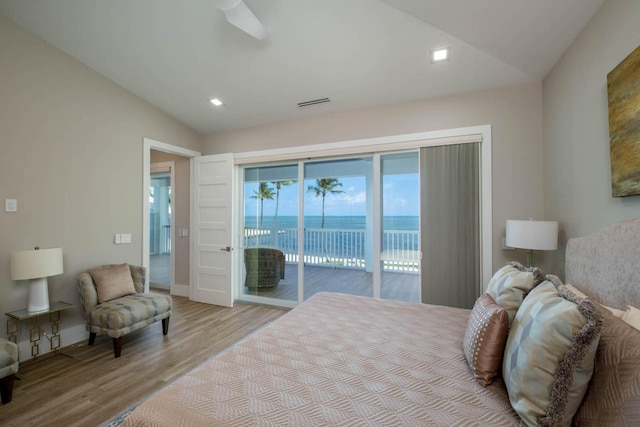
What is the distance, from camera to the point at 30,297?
252 centimetres

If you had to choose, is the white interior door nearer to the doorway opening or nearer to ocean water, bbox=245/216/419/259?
ocean water, bbox=245/216/419/259

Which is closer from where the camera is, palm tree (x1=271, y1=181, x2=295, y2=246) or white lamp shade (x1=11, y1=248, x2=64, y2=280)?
white lamp shade (x1=11, y1=248, x2=64, y2=280)

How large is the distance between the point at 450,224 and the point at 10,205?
4.34 meters

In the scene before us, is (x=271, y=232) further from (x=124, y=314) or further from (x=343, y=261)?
(x=124, y=314)

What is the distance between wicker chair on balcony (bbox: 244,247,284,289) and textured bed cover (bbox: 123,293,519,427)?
2418mm

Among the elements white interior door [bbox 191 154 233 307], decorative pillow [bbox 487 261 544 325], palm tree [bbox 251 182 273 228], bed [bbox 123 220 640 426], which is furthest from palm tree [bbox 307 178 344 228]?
decorative pillow [bbox 487 261 544 325]

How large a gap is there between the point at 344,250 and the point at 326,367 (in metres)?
2.57

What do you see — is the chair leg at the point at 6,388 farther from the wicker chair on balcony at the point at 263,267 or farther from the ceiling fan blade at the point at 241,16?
the ceiling fan blade at the point at 241,16

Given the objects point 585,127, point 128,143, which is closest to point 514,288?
point 585,127

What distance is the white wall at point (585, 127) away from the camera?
Answer: 1562mm

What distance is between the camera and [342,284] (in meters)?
3.86

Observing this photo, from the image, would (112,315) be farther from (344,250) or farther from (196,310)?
(344,250)

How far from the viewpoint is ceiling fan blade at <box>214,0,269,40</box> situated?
181cm

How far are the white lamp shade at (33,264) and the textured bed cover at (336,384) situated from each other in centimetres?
223
